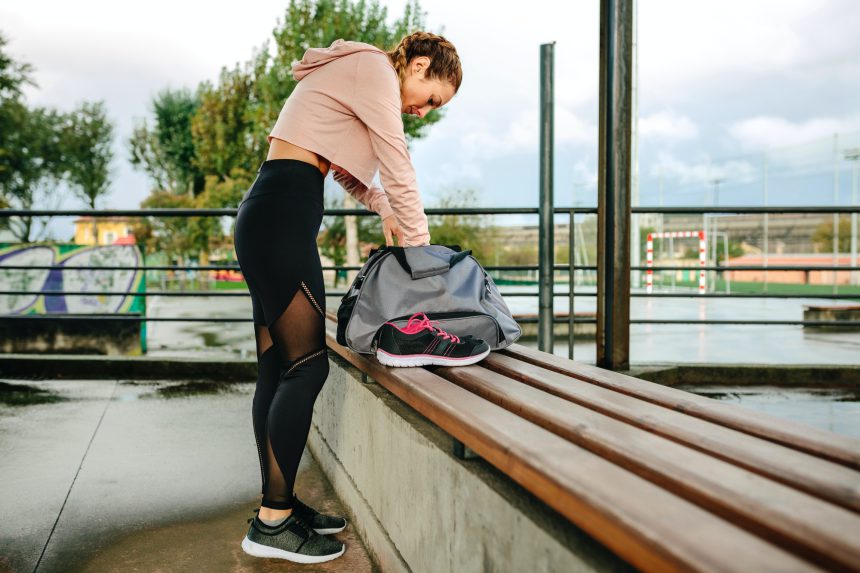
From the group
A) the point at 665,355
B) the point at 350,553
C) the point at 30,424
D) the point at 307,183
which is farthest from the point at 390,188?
the point at 665,355

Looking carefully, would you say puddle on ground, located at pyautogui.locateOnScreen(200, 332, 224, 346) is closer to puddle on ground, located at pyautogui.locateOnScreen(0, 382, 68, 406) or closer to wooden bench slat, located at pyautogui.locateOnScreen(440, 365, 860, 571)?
puddle on ground, located at pyautogui.locateOnScreen(0, 382, 68, 406)

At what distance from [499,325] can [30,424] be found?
2682 millimetres

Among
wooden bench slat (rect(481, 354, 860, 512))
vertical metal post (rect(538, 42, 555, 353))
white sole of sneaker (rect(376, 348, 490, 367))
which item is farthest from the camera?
vertical metal post (rect(538, 42, 555, 353))

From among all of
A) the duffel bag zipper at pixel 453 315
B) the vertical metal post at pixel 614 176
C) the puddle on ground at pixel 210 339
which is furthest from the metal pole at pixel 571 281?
the puddle on ground at pixel 210 339

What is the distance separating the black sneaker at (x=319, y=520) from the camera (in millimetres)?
2142

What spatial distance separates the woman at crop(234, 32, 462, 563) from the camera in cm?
192

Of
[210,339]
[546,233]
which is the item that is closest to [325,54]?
[546,233]

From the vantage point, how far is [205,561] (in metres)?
2.03

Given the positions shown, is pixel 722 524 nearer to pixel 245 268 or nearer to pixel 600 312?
pixel 245 268

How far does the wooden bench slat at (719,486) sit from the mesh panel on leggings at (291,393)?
0.76 metres

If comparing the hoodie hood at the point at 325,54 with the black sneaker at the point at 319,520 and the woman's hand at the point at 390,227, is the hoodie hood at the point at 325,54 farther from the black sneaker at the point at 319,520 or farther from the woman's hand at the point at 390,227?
the black sneaker at the point at 319,520

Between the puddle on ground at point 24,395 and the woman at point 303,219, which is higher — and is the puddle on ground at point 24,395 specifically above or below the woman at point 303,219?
below

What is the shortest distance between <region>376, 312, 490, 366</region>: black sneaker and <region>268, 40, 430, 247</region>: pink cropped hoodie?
28cm

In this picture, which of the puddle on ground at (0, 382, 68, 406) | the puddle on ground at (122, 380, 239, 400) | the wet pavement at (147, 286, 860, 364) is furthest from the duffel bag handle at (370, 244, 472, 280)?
the wet pavement at (147, 286, 860, 364)
